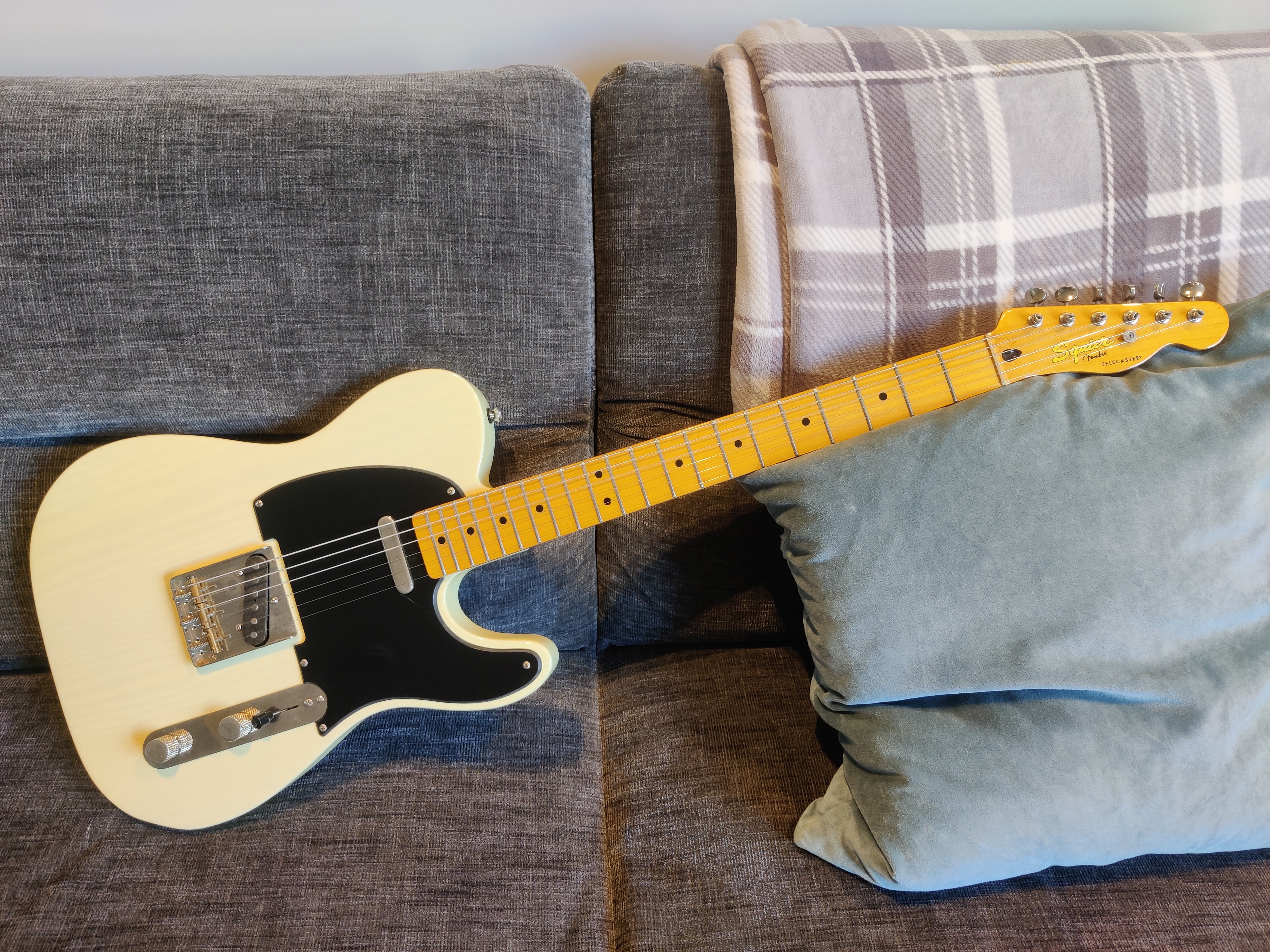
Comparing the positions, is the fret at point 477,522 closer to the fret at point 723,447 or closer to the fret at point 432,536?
the fret at point 432,536

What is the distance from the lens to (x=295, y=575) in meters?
0.81

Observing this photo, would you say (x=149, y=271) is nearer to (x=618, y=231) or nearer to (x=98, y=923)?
(x=618, y=231)

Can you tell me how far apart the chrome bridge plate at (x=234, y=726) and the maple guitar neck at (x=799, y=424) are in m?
0.20

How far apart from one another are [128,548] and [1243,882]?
119 centimetres

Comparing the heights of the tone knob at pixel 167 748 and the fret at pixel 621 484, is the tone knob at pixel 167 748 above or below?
below

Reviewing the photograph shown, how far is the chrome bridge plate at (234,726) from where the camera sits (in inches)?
30.4

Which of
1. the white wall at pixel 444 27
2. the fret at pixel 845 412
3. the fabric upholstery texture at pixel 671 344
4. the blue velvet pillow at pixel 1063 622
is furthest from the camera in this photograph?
the white wall at pixel 444 27

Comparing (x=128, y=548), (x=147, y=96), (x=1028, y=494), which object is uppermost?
(x=147, y=96)

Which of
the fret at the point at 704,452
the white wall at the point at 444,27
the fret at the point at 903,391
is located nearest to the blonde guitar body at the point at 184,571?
the fret at the point at 704,452

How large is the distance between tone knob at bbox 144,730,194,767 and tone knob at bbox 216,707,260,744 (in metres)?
0.04

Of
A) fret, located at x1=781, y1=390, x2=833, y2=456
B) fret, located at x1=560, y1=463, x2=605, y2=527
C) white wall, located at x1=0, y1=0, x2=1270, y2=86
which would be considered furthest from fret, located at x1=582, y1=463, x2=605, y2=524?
white wall, located at x1=0, y1=0, x2=1270, y2=86

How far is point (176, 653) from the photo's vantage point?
81cm

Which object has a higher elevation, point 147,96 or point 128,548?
point 147,96

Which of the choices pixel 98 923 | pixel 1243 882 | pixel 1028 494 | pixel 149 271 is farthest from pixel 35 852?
pixel 1243 882
